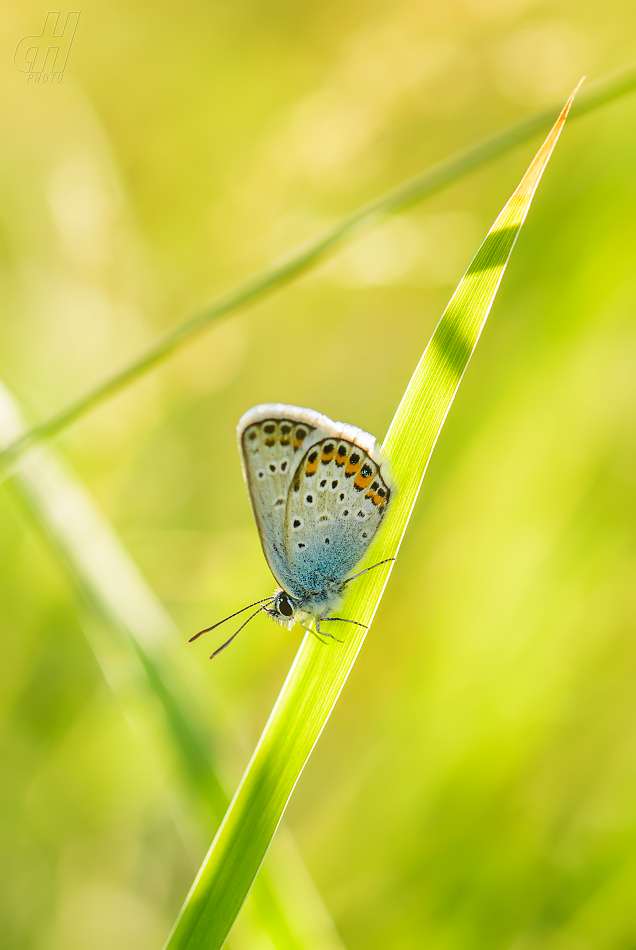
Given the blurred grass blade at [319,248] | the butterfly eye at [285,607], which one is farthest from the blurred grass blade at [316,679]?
the butterfly eye at [285,607]

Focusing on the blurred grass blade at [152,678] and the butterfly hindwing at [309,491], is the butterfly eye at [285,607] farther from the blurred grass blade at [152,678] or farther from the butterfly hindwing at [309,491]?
the blurred grass blade at [152,678]

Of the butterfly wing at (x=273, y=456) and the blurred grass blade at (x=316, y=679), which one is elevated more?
the butterfly wing at (x=273, y=456)

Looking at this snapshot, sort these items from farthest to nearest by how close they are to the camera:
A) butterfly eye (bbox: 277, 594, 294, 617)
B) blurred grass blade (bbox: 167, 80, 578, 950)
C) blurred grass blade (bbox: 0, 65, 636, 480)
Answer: butterfly eye (bbox: 277, 594, 294, 617)
blurred grass blade (bbox: 0, 65, 636, 480)
blurred grass blade (bbox: 167, 80, 578, 950)

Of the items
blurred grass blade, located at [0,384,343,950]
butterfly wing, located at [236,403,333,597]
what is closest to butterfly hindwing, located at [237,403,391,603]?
butterfly wing, located at [236,403,333,597]

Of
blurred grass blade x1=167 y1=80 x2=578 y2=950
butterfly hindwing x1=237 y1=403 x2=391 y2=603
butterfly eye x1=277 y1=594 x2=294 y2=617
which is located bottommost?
blurred grass blade x1=167 y1=80 x2=578 y2=950

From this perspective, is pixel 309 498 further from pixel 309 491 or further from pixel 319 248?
pixel 319 248

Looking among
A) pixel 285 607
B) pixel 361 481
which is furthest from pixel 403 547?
pixel 361 481

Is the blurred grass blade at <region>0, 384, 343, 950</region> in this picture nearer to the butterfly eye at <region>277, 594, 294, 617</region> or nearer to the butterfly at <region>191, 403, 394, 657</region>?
the butterfly at <region>191, 403, 394, 657</region>
